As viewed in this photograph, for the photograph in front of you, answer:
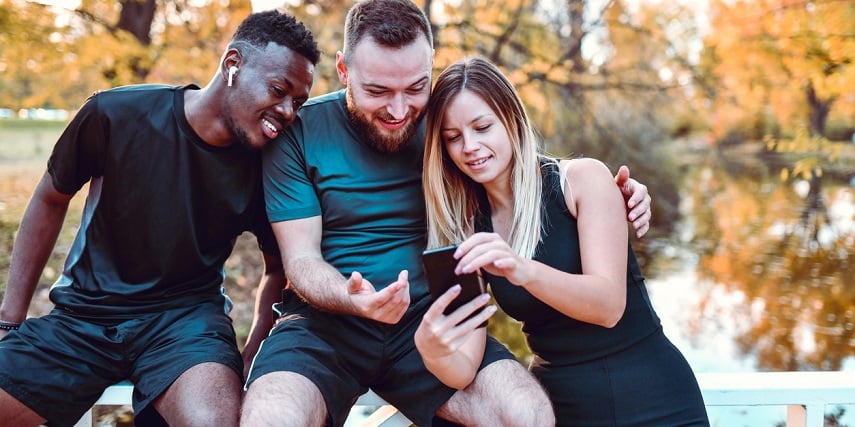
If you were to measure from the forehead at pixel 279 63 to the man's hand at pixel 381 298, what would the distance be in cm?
88

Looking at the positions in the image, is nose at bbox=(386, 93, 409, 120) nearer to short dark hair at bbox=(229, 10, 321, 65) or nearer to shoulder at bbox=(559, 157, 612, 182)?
short dark hair at bbox=(229, 10, 321, 65)

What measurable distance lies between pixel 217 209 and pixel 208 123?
313mm

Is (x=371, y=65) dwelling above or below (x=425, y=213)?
above

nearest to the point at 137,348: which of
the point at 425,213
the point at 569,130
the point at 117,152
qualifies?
the point at 117,152

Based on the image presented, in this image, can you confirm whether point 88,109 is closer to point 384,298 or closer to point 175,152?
point 175,152

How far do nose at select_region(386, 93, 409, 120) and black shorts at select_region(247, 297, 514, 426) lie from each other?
67 cm

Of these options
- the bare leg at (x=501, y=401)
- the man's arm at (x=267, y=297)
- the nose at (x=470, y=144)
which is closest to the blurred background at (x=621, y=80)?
the man's arm at (x=267, y=297)

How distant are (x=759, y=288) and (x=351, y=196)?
8.65 metres

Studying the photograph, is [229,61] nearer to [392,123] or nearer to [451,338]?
[392,123]

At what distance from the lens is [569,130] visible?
840cm

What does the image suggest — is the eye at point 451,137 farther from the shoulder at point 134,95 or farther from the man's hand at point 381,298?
the shoulder at point 134,95

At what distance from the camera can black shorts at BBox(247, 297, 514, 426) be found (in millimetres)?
2529

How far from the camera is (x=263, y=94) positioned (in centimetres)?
277

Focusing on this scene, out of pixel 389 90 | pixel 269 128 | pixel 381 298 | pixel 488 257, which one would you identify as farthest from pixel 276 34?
pixel 488 257
